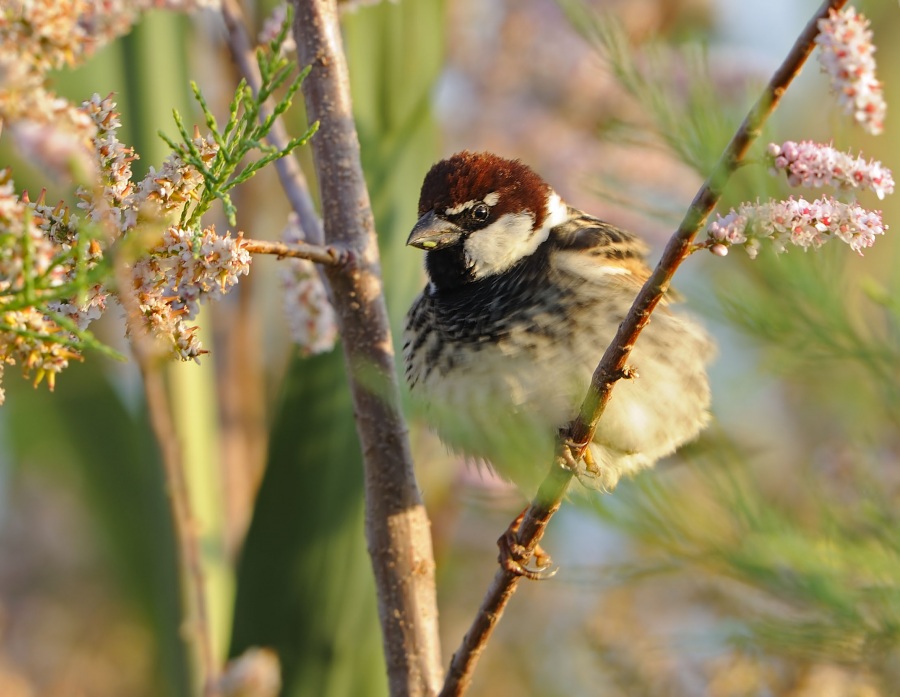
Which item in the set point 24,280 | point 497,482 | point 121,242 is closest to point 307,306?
point 121,242

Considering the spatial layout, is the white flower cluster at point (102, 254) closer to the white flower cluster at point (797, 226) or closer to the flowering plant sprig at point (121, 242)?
the flowering plant sprig at point (121, 242)

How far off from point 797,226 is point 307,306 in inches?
33.0

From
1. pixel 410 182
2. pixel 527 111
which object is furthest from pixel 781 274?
pixel 527 111

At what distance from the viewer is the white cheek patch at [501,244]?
1.79 m

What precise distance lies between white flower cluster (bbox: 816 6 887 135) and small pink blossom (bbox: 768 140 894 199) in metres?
0.07

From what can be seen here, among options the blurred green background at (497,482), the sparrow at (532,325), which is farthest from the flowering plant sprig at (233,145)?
the sparrow at (532,325)

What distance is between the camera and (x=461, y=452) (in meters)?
1.65

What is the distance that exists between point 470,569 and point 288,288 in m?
2.08

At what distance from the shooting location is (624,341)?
3.31ft

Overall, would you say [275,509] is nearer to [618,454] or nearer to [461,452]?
[461,452]

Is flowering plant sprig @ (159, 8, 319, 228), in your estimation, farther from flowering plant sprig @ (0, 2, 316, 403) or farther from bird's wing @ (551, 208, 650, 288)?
bird's wing @ (551, 208, 650, 288)

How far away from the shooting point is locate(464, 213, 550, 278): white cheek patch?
5.88 feet

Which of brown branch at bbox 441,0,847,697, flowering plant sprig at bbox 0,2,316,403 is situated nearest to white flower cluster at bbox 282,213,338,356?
brown branch at bbox 441,0,847,697

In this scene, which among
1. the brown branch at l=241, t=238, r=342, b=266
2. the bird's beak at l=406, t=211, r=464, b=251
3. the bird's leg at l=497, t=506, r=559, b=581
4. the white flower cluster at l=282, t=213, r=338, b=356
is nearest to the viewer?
the brown branch at l=241, t=238, r=342, b=266
